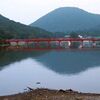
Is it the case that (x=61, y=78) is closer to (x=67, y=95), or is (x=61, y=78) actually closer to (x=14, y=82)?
(x=14, y=82)

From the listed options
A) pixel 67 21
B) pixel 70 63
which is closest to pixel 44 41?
pixel 70 63

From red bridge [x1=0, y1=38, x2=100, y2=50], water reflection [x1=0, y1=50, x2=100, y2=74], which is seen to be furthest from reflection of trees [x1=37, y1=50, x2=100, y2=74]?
red bridge [x1=0, y1=38, x2=100, y2=50]

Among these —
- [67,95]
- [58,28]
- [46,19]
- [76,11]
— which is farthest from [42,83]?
[76,11]

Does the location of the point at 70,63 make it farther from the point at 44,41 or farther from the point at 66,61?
the point at 44,41

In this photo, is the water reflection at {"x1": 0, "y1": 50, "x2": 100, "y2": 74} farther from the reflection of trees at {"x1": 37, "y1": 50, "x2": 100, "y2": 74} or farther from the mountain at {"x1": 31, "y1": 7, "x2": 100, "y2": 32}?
the mountain at {"x1": 31, "y1": 7, "x2": 100, "y2": 32}

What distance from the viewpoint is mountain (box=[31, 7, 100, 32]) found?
6255 inches

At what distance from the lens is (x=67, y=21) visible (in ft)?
569

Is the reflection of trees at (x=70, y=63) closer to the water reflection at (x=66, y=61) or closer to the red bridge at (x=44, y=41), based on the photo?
the water reflection at (x=66, y=61)

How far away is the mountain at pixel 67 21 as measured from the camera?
521 feet

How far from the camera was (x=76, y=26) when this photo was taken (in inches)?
6422

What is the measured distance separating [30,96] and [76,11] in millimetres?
188141

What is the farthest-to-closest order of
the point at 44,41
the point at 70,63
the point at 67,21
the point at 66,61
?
the point at 67,21
the point at 44,41
the point at 66,61
the point at 70,63

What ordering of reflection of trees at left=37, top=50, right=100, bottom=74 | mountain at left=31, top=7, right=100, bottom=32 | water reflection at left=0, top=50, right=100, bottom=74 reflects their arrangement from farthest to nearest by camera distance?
mountain at left=31, top=7, right=100, bottom=32, water reflection at left=0, top=50, right=100, bottom=74, reflection of trees at left=37, top=50, right=100, bottom=74

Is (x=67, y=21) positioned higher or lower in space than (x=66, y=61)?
lower
